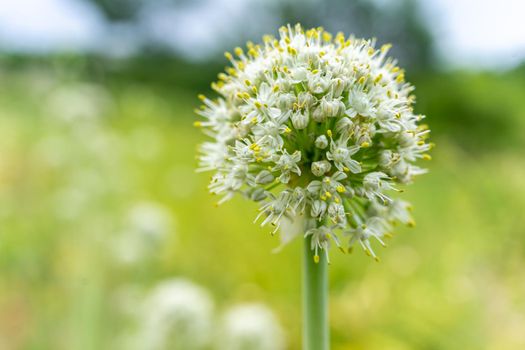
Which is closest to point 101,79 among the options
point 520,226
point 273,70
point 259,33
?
point 259,33

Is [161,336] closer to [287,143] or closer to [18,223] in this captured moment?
[287,143]

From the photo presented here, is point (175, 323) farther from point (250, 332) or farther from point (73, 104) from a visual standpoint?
point (73, 104)

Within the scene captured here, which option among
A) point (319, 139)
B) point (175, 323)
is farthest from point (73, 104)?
point (319, 139)

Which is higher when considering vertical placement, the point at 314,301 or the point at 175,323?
the point at 175,323

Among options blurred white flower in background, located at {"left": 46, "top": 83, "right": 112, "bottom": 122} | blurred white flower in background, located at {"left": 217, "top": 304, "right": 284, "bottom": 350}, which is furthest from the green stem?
blurred white flower in background, located at {"left": 46, "top": 83, "right": 112, "bottom": 122}

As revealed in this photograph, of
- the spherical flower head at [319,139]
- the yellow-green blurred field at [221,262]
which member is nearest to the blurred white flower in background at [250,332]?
the yellow-green blurred field at [221,262]

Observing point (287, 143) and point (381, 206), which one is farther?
point (381, 206)
